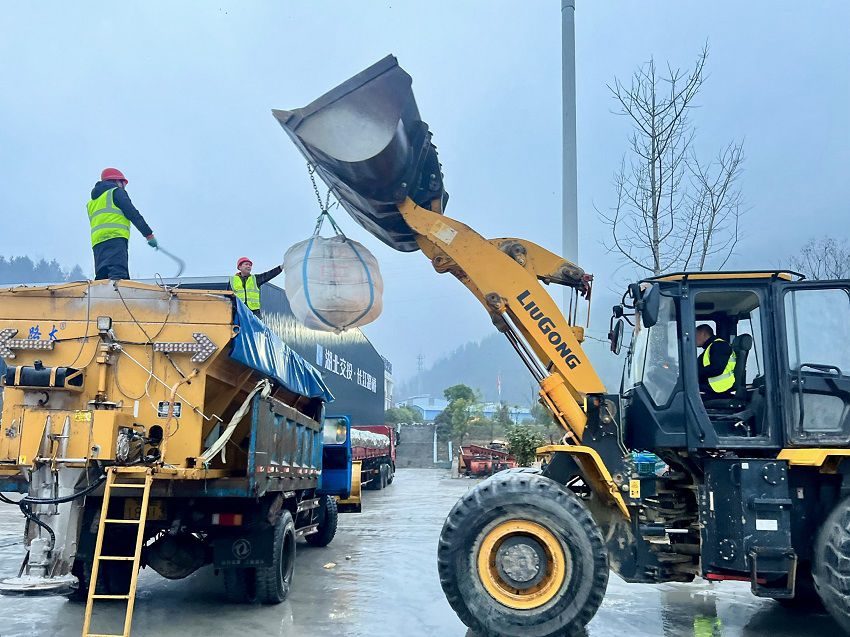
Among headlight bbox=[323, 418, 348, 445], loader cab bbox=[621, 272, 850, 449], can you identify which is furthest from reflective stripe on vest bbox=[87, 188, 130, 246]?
headlight bbox=[323, 418, 348, 445]

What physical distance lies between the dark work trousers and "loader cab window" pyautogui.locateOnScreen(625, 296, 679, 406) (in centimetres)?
504

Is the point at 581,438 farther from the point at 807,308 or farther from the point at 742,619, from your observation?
the point at 742,619

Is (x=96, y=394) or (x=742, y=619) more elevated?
(x=96, y=394)

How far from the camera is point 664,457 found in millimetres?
6027

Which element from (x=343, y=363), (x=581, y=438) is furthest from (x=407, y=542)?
(x=343, y=363)

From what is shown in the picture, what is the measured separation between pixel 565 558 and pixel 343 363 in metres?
30.5

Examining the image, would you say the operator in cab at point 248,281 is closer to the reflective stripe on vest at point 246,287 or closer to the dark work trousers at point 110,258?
the reflective stripe on vest at point 246,287

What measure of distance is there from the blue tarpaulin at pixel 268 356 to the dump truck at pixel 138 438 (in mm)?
29

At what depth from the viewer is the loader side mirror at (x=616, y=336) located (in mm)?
6527

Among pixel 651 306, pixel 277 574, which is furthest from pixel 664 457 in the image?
pixel 277 574

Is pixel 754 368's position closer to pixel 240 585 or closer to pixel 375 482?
pixel 240 585

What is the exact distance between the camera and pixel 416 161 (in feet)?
22.6

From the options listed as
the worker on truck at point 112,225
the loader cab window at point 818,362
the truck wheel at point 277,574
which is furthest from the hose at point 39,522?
the loader cab window at point 818,362

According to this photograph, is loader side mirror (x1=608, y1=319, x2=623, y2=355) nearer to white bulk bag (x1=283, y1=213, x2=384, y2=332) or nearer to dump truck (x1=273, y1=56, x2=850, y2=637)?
dump truck (x1=273, y1=56, x2=850, y2=637)
